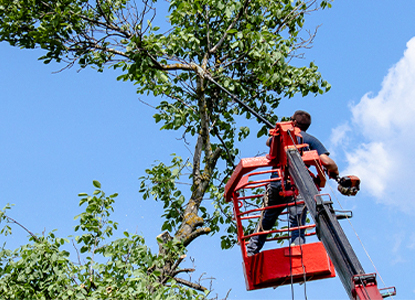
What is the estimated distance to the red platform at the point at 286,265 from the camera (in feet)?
19.1

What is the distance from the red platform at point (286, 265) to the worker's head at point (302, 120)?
1401 millimetres

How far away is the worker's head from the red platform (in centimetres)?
140

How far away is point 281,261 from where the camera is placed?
587 cm

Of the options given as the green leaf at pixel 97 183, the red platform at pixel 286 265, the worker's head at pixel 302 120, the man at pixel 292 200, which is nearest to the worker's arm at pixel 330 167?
the man at pixel 292 200

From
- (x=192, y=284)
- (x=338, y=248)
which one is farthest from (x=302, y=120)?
(x=192, y=284)

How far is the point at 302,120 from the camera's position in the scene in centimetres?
592

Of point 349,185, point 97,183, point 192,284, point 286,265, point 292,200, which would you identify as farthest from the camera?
point 192,284

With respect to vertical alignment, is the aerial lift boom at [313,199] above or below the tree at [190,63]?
below

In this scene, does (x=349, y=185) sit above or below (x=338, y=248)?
above

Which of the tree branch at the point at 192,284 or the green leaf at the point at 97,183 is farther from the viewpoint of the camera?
the tree branch at the point at 192,284

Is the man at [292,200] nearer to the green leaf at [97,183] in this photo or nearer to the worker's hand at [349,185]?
the worker's hand at [349,185]

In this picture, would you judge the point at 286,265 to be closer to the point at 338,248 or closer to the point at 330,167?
the point at 330,167

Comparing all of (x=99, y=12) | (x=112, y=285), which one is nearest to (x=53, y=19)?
(x=99, y=12)

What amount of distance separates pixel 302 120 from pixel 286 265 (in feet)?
5.67
